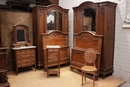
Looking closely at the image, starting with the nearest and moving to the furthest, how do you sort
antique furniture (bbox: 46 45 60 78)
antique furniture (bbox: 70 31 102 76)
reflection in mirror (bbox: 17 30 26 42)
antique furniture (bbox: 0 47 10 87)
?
antique furniture (bbox: 0 47 10 87)
antique furniture (bbox: 70 31 102 76)
antique furniture (bbox: 46 45 60 78)
reflection in mirror (bbox: 17 30 26 42)

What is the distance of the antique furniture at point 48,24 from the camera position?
425 centimetres

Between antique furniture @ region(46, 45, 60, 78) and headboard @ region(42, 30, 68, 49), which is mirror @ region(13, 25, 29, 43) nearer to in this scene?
headboard @ region(42, 30, 68, 49)

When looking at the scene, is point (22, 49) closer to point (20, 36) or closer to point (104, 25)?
point (20, 36)

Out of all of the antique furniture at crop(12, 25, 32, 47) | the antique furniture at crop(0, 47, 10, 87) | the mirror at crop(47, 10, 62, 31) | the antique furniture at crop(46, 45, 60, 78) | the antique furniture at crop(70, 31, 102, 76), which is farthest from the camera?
the mirror at crop(47, 10, 62, 31)

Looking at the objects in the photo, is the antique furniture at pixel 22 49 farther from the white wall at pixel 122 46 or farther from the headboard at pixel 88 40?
the white wall at pixel 122 46

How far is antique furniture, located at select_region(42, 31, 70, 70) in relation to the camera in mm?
4254

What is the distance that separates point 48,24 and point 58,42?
69 cm

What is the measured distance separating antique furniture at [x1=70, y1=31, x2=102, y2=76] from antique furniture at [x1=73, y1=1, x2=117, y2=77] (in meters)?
0.15

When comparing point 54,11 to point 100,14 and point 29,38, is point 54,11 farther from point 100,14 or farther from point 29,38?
point 100,14

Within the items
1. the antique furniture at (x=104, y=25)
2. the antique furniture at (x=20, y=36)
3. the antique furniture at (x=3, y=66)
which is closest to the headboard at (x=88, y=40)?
the antique furniture at (x=104, y=25)

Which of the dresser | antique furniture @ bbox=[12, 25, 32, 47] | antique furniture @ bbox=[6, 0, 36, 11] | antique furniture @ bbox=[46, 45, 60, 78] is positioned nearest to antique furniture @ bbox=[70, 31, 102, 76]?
antique furniture @ bbox=[46, 45, 60, 78]

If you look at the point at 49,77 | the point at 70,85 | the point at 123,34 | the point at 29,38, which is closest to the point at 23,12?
the point at 29,38

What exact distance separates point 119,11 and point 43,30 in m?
2.33

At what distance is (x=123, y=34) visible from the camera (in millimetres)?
3557
